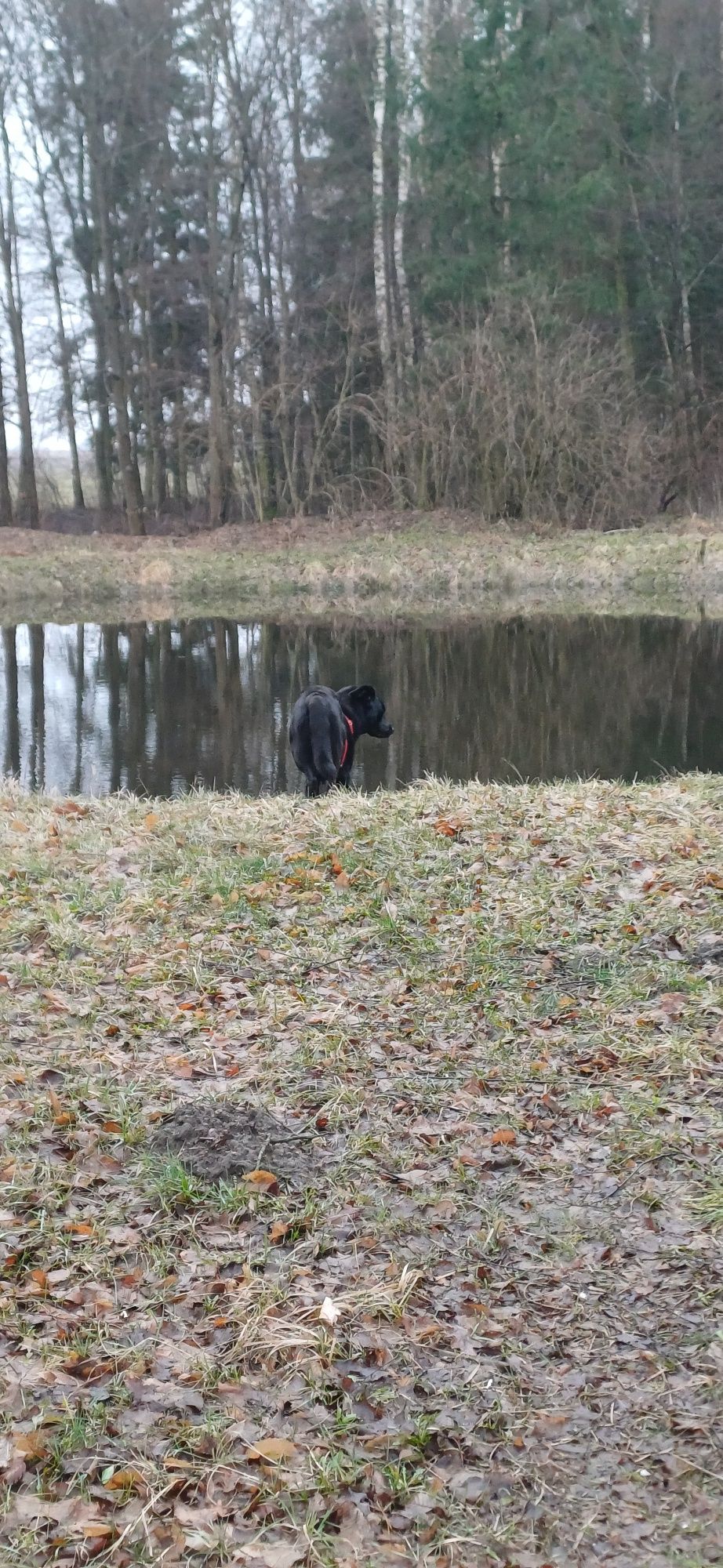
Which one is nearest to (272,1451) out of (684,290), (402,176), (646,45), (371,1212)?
(371,1212)

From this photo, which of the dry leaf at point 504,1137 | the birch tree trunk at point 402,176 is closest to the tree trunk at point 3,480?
the birch tree trunk at point 402,176

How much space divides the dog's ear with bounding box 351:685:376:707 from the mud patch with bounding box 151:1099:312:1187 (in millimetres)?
5626

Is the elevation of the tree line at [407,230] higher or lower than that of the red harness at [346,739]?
higher

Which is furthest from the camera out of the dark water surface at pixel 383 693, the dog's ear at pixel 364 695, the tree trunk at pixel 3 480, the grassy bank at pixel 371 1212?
the tree trunk at pixel 3 480

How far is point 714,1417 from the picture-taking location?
3092mm

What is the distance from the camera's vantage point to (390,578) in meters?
24.6

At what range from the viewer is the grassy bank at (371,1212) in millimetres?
2914

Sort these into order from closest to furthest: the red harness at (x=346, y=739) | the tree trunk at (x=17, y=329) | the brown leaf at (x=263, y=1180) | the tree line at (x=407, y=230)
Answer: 1. the brown leaf at (x=263, y=1180)
2. the red harness at (x=346, y=739)
3. the tree line at (x=407, y=230)
4. the tree trunk at (x=17, y=329)

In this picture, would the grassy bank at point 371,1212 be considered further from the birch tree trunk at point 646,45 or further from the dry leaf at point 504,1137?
the birch tree trunk at point 646,45

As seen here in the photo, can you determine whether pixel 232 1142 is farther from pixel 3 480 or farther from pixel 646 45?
pixel 3 480

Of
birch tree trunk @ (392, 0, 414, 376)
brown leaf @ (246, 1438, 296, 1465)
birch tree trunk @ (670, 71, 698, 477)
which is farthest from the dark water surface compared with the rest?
birch tree trunk @ (392, 0, 414, 376)

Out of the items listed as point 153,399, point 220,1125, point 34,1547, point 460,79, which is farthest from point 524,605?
point 34,1547

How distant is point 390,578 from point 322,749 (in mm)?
15789

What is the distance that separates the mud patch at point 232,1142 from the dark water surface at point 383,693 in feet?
21.2
